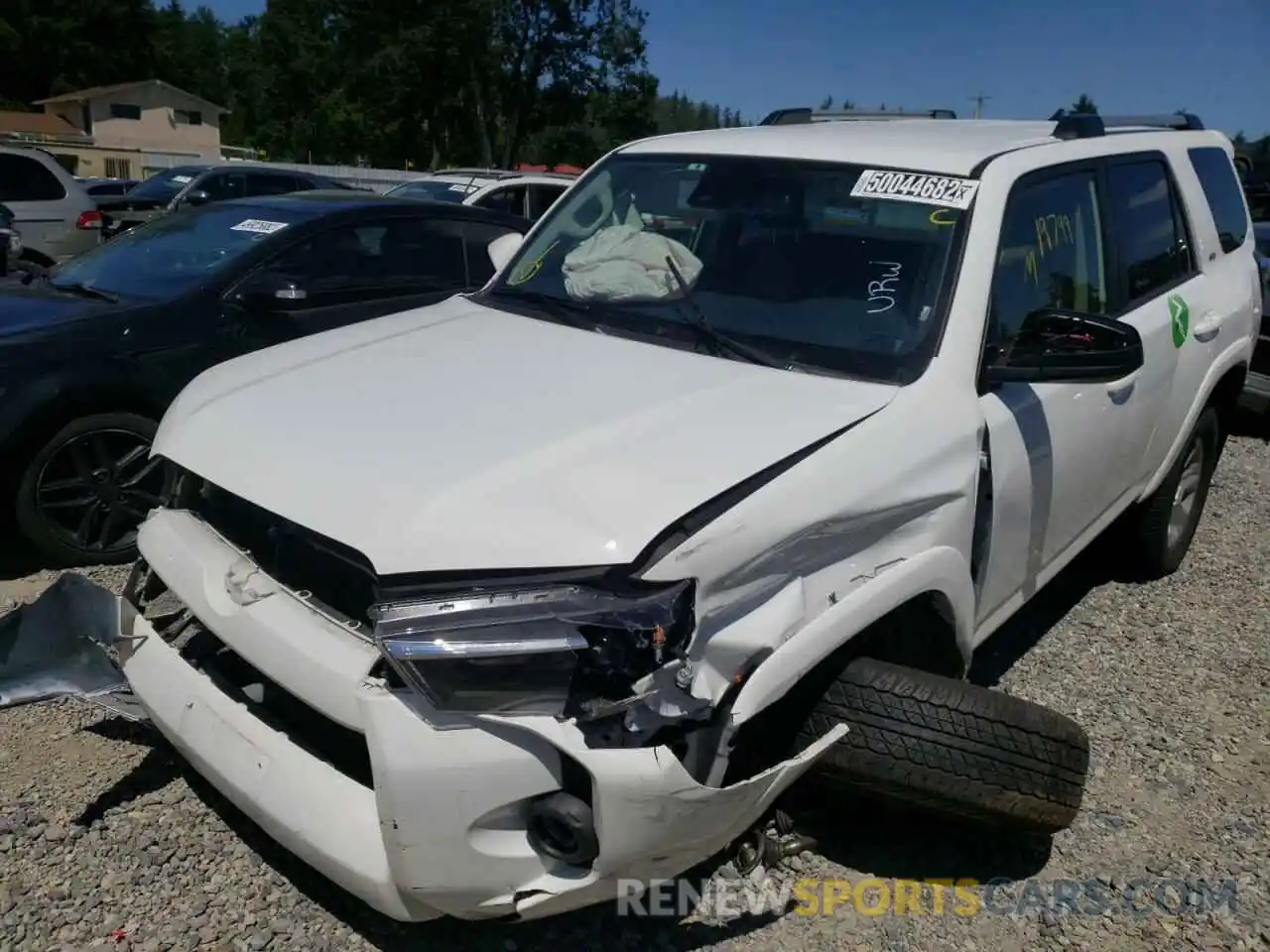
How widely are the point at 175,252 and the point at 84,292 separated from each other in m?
0.50

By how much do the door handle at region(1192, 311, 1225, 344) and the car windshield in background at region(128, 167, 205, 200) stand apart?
15956mm

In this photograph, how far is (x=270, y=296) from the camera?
488cm

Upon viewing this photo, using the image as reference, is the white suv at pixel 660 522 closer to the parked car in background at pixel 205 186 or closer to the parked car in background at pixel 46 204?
the parked car in background at pixel 46 204

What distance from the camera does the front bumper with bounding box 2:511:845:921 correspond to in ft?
6.59

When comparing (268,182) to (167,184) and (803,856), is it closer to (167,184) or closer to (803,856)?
(167,184)

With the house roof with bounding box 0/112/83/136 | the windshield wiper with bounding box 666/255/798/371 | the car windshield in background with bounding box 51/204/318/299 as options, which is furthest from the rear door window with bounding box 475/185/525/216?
the house roof with bounding box 0/112/83/136

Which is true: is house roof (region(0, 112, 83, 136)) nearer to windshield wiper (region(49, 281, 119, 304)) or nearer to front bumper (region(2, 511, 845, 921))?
windshield wiper (region(49, 281, 119, 304))

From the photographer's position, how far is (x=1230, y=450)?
7789mm

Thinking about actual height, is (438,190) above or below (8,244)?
above

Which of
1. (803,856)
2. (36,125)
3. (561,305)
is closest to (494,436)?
(561,305)

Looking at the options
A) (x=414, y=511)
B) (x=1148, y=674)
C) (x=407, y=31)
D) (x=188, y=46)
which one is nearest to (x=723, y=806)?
(x=414, y=511)

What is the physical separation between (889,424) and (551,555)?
3.18 ft

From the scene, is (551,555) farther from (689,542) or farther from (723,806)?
(723,806)

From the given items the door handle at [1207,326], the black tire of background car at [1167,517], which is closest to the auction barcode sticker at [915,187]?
the door handle at [1207,326]
